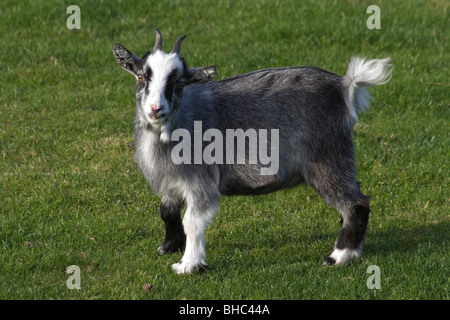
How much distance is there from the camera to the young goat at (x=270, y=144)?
6418 mm

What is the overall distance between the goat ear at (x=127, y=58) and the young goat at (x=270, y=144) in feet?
0.09

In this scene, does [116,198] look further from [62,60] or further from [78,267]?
[62,60]

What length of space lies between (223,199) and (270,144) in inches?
68.5

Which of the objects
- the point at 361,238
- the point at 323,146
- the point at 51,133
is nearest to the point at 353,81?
the point at 323,146

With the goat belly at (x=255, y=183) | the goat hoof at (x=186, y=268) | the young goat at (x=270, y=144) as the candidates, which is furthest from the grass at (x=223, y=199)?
the goat belly at (x=255, y=183)

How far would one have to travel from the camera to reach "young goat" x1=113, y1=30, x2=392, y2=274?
21.1ft

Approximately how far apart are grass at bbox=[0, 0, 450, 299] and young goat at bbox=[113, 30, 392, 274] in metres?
0.52

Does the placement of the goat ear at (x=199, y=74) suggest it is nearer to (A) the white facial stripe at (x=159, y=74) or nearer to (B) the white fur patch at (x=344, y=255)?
(A) the white facial stripe at (x=159, y=74)

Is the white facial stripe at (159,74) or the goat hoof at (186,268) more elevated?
the white facial stripe at (159,74)

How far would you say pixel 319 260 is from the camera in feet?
22.5

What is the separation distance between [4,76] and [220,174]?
5.83 m

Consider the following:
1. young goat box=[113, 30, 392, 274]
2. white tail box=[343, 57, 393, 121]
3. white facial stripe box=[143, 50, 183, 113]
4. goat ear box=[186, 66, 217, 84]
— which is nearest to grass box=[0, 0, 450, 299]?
young goat box=[113, 30, 392, 274]

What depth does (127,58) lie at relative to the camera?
6297 millimetres

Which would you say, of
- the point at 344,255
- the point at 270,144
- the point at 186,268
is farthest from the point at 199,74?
the point at 344,255
